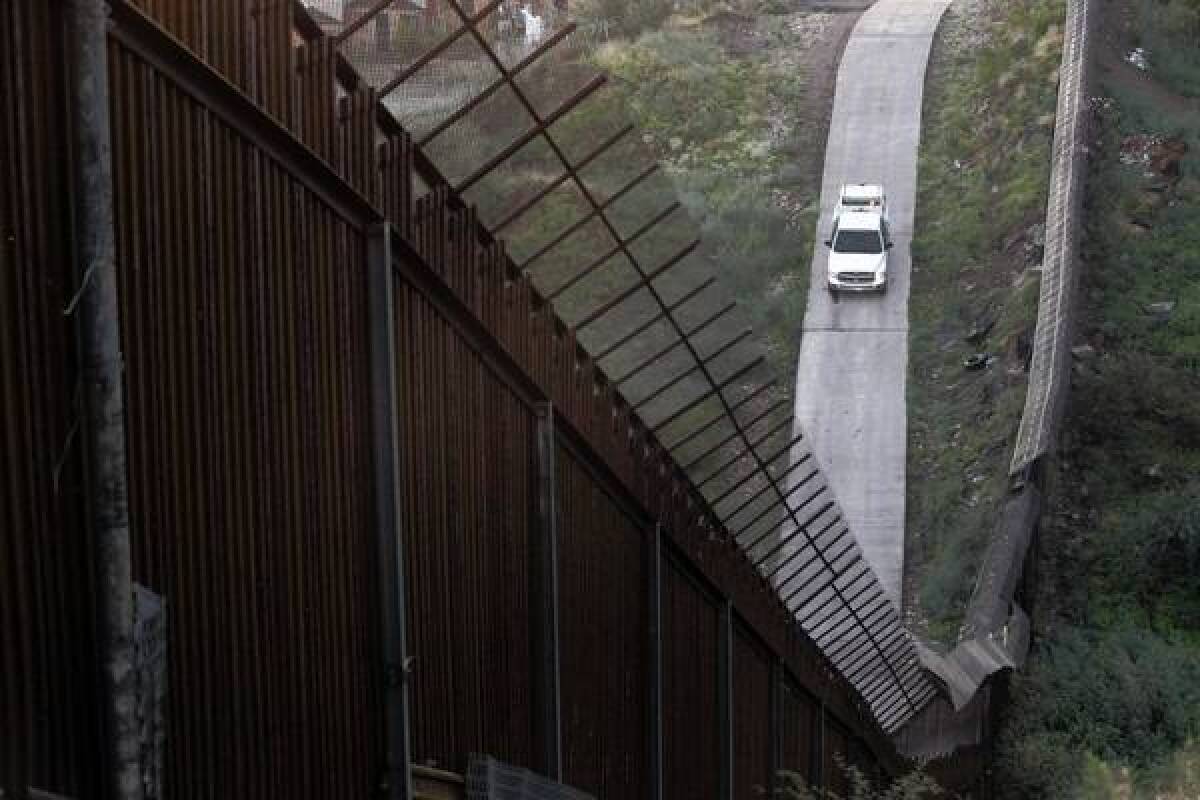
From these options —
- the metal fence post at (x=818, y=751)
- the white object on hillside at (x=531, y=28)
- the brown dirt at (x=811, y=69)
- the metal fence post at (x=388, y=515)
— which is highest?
the brown dirt at (x=811, y=69)

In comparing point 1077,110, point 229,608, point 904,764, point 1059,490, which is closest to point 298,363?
point 229,608

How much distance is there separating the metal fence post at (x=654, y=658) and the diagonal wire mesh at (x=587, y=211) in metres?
0.77

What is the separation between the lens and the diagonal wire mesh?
866 centimetres

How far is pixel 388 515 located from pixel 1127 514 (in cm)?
1798

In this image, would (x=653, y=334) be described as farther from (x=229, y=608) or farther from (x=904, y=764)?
(x=904, y=764)

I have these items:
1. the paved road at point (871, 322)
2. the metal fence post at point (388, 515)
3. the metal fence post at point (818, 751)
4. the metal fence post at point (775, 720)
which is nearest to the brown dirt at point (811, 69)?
the paved road at point (871, 322)

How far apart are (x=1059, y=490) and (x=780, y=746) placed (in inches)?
419

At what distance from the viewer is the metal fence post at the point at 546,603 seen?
10234mm

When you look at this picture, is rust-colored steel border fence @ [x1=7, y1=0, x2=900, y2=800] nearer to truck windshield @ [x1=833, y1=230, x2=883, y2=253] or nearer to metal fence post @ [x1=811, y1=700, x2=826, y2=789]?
metal fence post @ [x1=811, y1=700, x2=826, y2=789]

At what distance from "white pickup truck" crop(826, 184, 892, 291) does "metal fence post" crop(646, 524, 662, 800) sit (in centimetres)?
2367

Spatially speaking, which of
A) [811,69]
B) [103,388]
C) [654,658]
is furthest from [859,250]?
[103,388]

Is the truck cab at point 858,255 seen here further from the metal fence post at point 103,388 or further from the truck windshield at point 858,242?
the metal fence post at point 103,388

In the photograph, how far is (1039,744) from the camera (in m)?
18.6

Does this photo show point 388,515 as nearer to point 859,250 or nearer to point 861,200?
point 859,250
